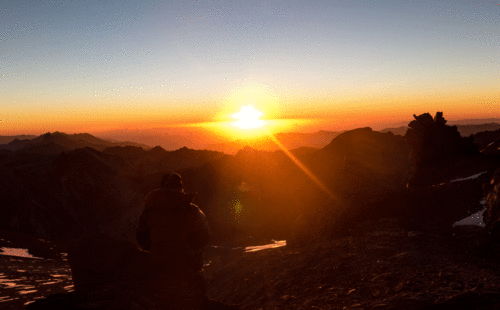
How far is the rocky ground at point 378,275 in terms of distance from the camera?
5086 millimetres

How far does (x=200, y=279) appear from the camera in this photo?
16.4 feet

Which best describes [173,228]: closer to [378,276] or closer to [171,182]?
[171,182]

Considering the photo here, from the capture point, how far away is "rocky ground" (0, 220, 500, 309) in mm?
5086

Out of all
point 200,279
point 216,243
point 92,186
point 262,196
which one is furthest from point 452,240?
point 92,186

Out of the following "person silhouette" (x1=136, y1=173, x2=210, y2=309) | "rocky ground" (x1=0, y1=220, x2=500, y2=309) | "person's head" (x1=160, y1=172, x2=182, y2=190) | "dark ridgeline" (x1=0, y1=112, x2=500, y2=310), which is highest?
"person's head" (x1=160, y1=172, x2=182, y2=190)

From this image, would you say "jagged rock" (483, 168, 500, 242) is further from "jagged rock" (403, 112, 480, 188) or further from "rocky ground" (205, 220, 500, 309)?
"jagged rock" (403, 112, 480, 188)

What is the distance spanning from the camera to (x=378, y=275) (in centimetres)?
635

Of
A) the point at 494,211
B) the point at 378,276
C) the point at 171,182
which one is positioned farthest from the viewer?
the point at 494,211

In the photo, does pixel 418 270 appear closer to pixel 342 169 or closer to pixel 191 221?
pixel 191 221

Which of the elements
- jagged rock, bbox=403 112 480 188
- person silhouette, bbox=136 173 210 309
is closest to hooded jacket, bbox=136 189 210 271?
person silhouette, bbox=136 173 210 309

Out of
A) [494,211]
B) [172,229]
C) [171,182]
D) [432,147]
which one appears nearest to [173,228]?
[172,229]

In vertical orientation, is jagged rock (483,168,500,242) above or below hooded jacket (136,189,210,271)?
below

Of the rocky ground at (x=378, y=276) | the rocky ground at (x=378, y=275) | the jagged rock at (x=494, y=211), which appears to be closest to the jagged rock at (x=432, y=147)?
the jagged rock at (x=494, y=211)

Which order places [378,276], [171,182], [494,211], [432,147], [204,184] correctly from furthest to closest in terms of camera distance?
[204,184], [432,147], [494,211], [378,276], [171,182]
